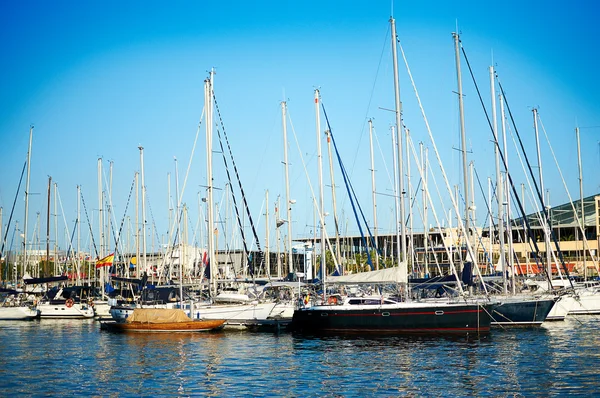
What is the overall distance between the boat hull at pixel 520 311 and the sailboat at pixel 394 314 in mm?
2293

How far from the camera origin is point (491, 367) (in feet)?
102

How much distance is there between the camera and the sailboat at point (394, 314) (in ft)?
137

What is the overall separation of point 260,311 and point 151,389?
22450 millimetres

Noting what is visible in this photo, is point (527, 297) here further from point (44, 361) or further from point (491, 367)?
point (44, 361)

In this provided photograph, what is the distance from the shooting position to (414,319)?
4216 centimetres

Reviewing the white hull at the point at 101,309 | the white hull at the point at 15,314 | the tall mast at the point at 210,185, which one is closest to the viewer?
the tall mast at the point at 210,185

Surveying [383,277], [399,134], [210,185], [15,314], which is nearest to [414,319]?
[383,277]

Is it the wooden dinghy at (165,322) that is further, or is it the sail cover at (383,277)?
the wooden dinghy at (165,322)

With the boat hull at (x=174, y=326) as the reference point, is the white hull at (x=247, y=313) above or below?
above

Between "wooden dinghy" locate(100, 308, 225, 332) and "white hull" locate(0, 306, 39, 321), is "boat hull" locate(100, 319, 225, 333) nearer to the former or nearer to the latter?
"wooden dinghy" locate(100, 308, 225, 332)

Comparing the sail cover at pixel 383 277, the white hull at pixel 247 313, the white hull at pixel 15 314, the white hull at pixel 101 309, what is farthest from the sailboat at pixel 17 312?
the sail cover at pixel 383 277

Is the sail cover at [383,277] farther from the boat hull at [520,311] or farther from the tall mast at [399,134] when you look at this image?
the boat hull at [520,311]

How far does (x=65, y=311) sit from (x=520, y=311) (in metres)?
40.0

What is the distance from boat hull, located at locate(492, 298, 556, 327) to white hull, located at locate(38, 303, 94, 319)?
36589mm
